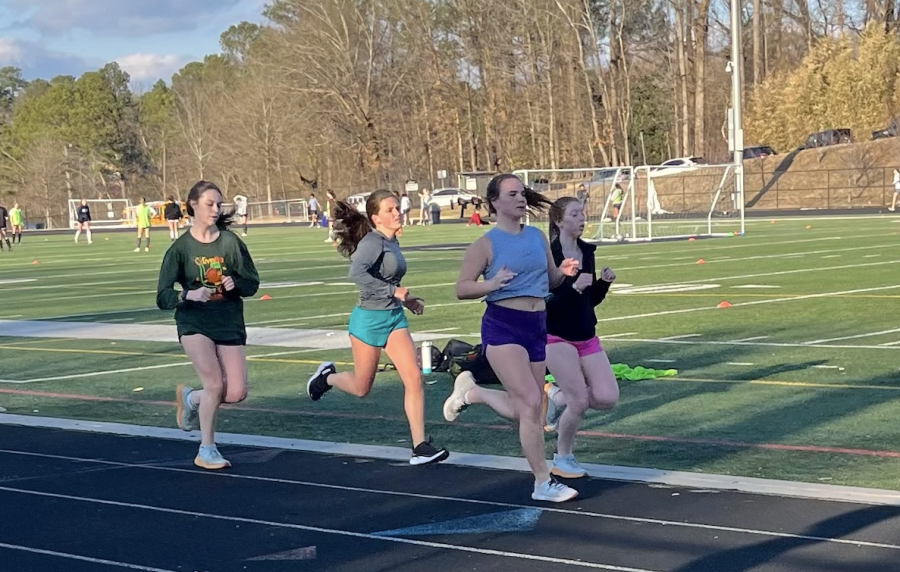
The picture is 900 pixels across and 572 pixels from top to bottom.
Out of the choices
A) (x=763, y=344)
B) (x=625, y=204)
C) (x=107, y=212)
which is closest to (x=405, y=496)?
(x=763, y=344)

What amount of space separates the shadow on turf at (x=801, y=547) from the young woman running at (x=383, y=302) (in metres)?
2.50

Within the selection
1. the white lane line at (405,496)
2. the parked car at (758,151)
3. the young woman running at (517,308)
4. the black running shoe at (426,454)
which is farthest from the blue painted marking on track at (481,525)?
the parked car at (758,151)

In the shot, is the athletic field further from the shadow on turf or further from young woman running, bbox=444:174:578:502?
young woman running, bbox=444:174:578:502

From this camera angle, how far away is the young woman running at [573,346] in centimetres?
759

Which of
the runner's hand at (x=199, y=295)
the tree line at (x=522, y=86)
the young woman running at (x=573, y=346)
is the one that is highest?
the tree line at (x=522, y=86)

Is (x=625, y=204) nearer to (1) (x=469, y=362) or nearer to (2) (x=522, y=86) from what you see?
(1) (x=469, y=362)

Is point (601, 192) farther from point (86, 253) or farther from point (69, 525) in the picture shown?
point (69, 525)

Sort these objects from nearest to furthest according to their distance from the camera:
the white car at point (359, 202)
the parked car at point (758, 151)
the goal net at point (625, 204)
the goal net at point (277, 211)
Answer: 1. the white car at point (359, 202)
2. the goal net at point (625, 204)
3. the parked car at point (758, 151)
4. the goal net at point (277, 211)

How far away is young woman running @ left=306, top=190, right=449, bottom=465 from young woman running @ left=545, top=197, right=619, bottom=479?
2.85 ft

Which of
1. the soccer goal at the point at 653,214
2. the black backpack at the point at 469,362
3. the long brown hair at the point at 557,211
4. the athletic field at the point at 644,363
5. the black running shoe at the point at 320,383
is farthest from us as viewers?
the soccer goal at the point at 653,214

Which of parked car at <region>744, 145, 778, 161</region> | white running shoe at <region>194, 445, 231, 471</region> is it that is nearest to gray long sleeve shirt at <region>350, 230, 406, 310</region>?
white running shoe at <region>194, 445, 231, 471</region>

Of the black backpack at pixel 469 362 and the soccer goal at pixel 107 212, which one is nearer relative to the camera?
the black backpack at pixel 469 362

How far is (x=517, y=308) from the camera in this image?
23.1 feet

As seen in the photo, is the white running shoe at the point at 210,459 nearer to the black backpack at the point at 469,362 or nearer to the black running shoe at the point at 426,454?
the black running shoe at the point at 426,454
